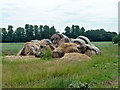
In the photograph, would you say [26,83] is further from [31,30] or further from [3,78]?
[31,30]

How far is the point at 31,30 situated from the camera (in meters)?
66.9

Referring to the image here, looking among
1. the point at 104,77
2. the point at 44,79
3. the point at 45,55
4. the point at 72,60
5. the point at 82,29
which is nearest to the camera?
the point at 44,79

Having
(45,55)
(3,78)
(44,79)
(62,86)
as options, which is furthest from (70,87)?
(45,55)

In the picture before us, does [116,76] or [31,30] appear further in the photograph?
[31,30]

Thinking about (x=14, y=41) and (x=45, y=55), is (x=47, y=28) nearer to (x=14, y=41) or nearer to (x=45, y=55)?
(x=14, y=41)

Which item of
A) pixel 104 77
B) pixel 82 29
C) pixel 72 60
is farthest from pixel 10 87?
pixel 82 29

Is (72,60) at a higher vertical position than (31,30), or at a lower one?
lower

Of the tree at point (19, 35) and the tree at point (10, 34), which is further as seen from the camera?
the tree at point (19, 35)

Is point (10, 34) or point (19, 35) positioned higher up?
point (10, 34)

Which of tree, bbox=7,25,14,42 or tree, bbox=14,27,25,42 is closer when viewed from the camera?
tree, bbox=7,25,14,42

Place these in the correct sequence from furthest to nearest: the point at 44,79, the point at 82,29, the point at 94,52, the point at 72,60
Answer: the point at 82,29 < the point at 94,52 < the point at 72,60 < the point at 44,79

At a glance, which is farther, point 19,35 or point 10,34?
→ point 19,35

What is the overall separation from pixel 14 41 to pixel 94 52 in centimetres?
4927

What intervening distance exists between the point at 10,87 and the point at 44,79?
68.2 inches
